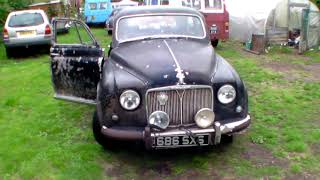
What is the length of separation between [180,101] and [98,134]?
129cm

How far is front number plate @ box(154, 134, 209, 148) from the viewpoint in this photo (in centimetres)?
516

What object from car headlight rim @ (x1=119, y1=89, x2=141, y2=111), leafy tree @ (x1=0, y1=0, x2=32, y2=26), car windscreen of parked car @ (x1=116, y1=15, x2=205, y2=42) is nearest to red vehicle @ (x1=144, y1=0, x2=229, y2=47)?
car windscreen of parked car @ (x1=116, y1=15, x2=205, y2=42)

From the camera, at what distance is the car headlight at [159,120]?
5.18 m

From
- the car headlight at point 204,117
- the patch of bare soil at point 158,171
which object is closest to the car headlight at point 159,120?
the car headlight at point 204,117

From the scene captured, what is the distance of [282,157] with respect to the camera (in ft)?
19.1

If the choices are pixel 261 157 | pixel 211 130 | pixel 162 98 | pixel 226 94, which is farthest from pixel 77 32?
pixel 261 157

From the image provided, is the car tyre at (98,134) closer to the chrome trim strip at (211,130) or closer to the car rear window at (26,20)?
the chrome trim strip at (211,130)

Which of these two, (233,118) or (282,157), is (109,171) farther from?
(282,157)

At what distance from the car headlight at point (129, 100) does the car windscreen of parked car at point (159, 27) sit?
179 cm

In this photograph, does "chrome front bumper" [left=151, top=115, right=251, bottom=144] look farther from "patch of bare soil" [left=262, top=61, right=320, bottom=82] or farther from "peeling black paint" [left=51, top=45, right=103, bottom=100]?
"patch of bare soil" [left=262, top=61, right=320, bottom=82]

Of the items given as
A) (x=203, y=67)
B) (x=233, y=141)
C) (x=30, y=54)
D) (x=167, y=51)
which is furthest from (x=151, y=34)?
(x=30, y=54)

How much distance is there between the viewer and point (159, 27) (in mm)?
7008

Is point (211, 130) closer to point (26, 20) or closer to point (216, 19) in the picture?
point (216, 19)

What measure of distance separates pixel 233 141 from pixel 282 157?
790 mm
